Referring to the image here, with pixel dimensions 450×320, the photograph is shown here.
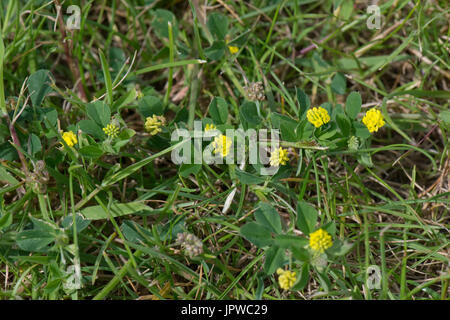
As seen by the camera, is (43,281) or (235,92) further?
(235,92)

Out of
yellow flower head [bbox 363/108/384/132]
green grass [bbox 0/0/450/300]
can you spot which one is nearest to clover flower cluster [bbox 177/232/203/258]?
green grass [bbox 0/0/450/300]

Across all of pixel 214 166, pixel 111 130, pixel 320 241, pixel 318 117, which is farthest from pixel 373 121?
pixel 111 130

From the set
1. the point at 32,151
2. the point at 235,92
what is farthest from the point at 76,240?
the point at 235,92

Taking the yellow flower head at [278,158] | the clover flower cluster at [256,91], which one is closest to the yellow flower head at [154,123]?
the clover flower cluster at [256,91]

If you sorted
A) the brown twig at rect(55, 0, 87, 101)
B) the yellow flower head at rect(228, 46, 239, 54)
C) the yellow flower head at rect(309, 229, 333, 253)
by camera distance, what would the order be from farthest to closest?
the yellow flower head at rect(228, 46, 239, 54) → the brown twig at rect(55, 0, 87, 101) → the yellow flower head at rect(309, 229, 333, 253)

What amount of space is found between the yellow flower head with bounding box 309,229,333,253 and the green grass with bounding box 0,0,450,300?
49mm

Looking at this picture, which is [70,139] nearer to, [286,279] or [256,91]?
[256,91]

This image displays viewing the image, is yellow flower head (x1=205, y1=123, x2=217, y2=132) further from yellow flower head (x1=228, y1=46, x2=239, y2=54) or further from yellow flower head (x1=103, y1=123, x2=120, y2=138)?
yellow flower head (x1=228, y1=46, x2=239, y2=54)

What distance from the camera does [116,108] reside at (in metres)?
2.07

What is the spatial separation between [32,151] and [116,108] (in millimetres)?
408

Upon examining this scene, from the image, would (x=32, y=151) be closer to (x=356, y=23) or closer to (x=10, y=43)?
(x=10, y=43)

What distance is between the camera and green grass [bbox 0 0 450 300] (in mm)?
1851

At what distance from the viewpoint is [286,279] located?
5.55ft

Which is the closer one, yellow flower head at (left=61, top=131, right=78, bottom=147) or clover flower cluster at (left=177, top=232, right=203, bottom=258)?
clover flower cluster at (left=177, top=232, right=203, bottom=258)
